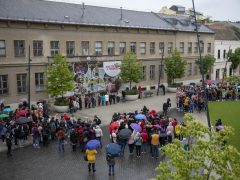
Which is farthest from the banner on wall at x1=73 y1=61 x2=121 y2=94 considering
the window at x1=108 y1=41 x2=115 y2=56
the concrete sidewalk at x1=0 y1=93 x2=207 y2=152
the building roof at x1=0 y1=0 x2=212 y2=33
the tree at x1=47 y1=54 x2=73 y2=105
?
the tree at x1=47 y1=54 x2=73 y2=105

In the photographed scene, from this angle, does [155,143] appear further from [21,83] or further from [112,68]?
[112,68]

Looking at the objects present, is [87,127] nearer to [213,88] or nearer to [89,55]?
[89,55]

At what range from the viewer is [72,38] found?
36.9 m

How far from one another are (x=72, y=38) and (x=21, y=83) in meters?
7.91

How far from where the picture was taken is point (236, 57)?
191 ft

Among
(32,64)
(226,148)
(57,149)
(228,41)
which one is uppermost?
(228,41)

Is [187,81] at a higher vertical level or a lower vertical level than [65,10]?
lower

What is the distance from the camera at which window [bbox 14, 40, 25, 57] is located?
3253cm

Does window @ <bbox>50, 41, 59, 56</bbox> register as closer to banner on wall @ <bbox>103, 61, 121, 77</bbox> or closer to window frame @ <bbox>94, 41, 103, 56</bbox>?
window frame @ <bbox>94, 41, 103, 56</bbox>

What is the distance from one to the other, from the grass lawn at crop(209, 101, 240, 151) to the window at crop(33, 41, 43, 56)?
60.0ft

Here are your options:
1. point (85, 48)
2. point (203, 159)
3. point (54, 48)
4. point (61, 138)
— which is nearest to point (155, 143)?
point (61, 138)

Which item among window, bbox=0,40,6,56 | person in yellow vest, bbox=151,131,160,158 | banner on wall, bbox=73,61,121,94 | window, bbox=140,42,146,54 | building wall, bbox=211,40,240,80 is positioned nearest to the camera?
person in yellow vest, bbox=151,131,160,158

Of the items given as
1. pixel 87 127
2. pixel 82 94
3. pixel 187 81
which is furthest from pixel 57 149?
pixel 187 81

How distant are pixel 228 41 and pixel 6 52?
4443 cm
